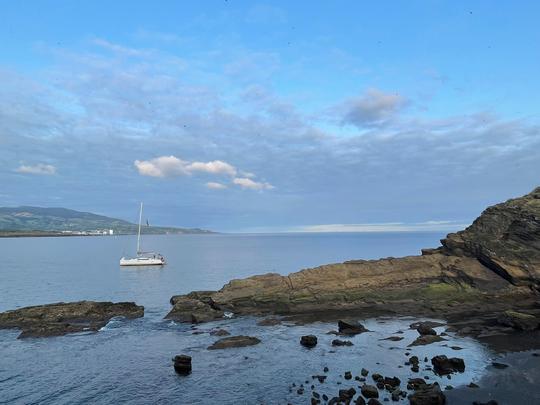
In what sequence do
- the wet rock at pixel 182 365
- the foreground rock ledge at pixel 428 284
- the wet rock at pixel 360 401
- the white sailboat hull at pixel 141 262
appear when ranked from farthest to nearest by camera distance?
the white sailboat hull at pixel 141 262 < the foreground rock ledge at pixel 428 284 < the wet rock at pixel 182 365 < the wet rock at pixel 360 401

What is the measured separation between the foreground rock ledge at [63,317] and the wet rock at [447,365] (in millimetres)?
35576

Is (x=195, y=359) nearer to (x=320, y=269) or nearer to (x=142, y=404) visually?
(x=142, y=404)

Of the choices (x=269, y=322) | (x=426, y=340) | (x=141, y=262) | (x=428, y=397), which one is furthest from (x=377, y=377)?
(x=141, y=262)

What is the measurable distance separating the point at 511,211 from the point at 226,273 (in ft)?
224

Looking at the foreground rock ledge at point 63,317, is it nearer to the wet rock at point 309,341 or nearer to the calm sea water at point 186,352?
the calm sea water at point 186,352

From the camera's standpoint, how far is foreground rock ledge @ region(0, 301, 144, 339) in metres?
45.2

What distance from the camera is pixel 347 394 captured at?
987 inches

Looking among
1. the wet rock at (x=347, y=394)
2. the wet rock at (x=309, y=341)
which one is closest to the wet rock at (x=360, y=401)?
the wet rock at (x=347, y=394)

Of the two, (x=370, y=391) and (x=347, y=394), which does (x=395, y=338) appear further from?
(x=347, y=394)

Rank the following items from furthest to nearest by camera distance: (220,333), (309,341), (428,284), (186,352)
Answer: (428,284) → (220,333) → (309,341) → (186,352)

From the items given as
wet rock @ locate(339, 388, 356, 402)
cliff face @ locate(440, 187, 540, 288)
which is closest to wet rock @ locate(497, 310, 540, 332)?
cliff face @ locate(440, 187, 540, 288)

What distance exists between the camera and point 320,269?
58156mm

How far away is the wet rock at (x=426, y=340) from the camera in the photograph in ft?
120

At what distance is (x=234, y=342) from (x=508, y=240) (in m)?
39.2
